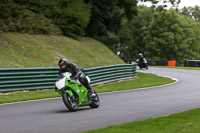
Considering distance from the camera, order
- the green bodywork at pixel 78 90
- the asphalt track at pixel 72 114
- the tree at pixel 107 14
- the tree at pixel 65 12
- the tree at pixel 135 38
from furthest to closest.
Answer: the tree at pixel 135 38 < the tree at pixel 107 14 < the tree at pixel 65 12 < the green bodywork at pixel 78 90 < the asphalt track at pixel 72 114

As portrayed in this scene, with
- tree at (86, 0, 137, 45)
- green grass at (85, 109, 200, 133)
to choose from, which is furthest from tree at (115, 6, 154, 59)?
green grass at (85, 109, 200, 133)

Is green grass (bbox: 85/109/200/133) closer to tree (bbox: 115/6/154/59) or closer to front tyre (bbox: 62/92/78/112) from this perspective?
front tyre (bbox: 62/92/78/112)

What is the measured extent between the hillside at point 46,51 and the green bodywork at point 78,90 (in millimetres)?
9970

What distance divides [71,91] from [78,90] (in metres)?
0.29

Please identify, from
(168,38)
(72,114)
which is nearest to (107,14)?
(72,114)

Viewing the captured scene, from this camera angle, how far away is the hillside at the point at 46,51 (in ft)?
77.6

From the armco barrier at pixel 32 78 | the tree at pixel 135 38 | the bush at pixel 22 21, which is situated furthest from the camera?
the tree at pixel 135 38

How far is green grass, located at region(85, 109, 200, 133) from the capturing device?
7508 millimetres

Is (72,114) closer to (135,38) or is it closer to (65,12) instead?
(65,12)

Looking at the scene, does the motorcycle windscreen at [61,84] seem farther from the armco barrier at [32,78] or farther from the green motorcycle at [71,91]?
the armco barrier at [32,78]

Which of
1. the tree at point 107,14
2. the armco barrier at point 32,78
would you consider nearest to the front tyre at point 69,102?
the armco barrier at point 32,78

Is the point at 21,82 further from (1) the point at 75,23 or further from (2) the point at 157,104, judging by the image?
(1) the point at 75,23

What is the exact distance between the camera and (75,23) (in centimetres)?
3331

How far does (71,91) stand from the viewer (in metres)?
10.9
